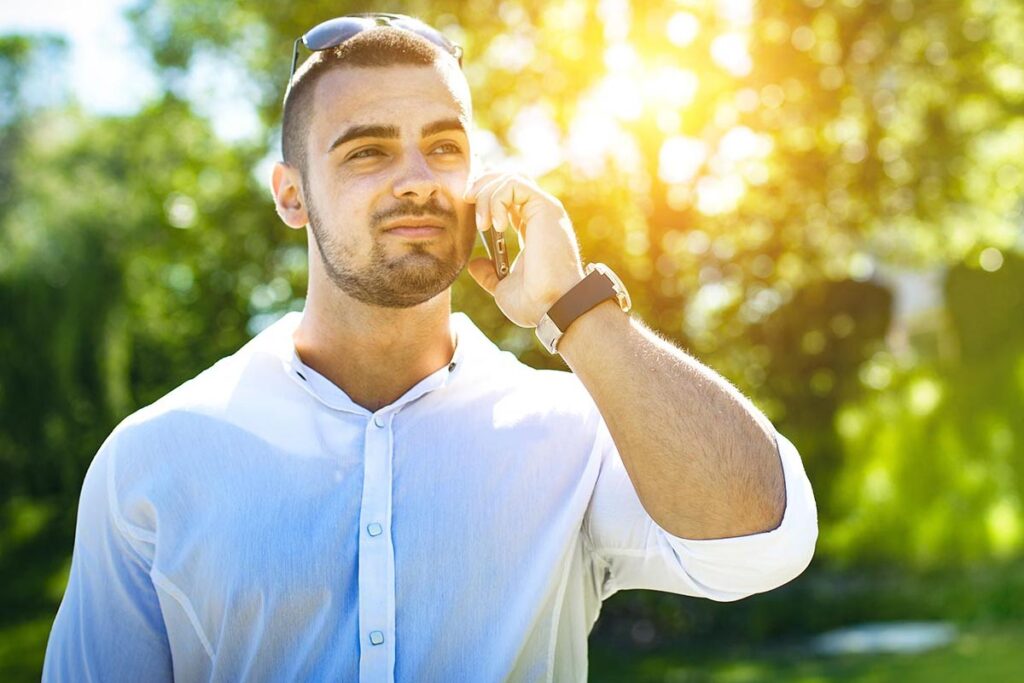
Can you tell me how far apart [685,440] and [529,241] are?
596 mm

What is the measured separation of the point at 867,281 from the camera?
40.8 ft

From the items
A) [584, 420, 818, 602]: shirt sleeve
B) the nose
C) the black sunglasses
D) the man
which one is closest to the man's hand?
the man

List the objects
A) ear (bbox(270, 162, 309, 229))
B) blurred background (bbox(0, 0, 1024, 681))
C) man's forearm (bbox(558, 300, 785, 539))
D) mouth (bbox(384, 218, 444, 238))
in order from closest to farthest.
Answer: man's forearm (bbox(558, 300, 785, 539)), mouth (bbox(384, 218, 444, 238)), ear (bbox(270, 162, 309, 229)), blurred background (bbox(0, 0, 1024, 681))

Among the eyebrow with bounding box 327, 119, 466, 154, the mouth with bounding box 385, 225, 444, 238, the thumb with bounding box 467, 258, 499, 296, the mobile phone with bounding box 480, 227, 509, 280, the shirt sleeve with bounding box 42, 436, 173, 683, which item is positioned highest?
the eyebrow with bounding box 327, 119, 466, 154

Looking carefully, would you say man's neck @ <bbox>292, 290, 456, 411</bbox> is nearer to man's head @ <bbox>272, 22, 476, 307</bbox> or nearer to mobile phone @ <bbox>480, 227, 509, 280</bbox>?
man's head @ <bbox>272, 22, 476, 307</bbox>

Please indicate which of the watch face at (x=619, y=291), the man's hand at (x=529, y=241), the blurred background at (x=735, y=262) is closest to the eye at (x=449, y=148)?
the man's hand at (x=529, y=241)

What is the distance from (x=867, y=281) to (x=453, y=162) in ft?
35.7

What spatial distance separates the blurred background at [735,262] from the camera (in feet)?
31.7

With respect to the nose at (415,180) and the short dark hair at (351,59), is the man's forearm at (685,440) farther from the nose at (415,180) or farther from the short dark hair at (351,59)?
the short dark hair at (351,59)

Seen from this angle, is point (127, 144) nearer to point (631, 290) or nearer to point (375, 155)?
point (631, 290)

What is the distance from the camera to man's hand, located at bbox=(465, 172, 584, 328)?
227 cm

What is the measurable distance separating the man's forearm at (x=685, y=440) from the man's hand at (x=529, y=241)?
0.20 meters

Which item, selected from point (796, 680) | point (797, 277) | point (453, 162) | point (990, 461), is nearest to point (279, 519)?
point (453, 162)

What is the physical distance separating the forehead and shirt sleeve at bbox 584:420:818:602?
84 centimetres
